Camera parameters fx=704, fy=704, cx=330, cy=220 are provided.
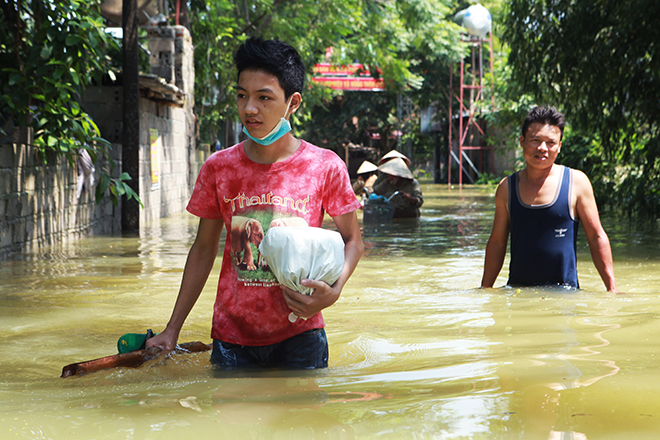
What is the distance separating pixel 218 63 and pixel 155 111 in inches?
284

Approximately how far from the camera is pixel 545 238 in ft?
14.9

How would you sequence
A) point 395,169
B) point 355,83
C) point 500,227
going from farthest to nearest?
point 355,83, point 395,169, point 500,227

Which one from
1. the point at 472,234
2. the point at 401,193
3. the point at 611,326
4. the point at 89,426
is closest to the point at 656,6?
the point at 472,234

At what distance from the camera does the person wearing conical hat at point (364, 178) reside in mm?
14869

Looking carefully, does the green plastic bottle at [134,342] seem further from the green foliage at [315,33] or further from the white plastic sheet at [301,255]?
the green foliage at [315,33]

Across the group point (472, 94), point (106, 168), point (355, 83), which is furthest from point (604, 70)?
point (355, 83)

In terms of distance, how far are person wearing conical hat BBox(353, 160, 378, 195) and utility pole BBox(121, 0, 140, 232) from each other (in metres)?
5.05

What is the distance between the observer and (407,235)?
36.0 ft

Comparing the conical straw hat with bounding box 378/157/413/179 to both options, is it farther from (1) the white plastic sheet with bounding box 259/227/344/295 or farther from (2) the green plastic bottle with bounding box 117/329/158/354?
(1) the white plastic sheet with bounding box 259/227/344/295

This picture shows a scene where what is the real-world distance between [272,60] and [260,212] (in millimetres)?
571

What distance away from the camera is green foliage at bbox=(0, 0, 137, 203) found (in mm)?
7934

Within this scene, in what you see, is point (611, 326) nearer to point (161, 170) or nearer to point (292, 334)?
point (292, 334)

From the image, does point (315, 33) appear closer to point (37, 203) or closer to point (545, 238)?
point (37, 203)

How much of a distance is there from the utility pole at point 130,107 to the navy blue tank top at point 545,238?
315 inches
